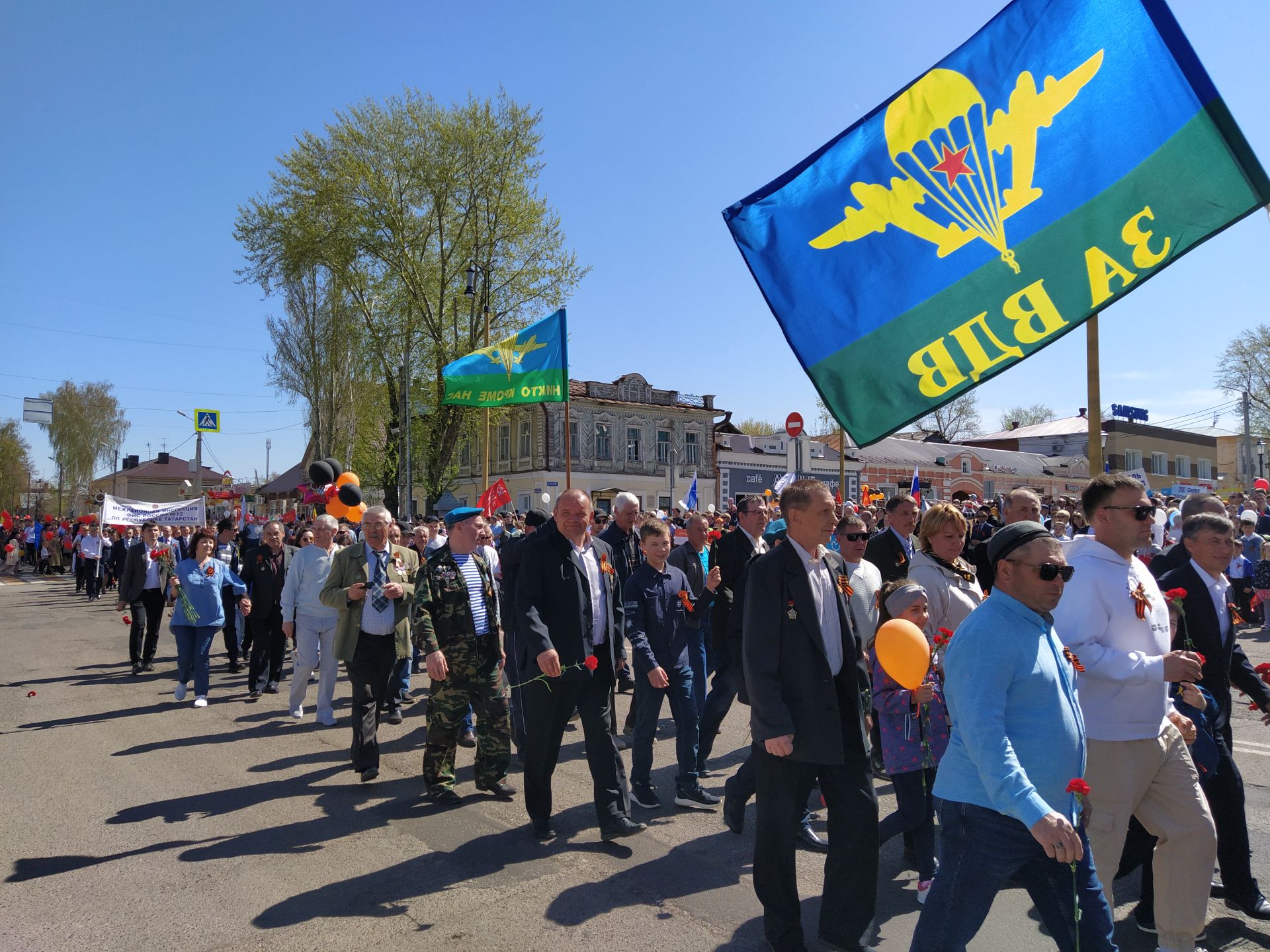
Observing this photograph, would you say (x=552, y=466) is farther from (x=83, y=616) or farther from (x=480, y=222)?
(x=83, y=616)

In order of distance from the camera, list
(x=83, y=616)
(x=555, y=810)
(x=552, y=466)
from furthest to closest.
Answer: (x=552, y=466), (x=83, y=616), (x=555, y=810)

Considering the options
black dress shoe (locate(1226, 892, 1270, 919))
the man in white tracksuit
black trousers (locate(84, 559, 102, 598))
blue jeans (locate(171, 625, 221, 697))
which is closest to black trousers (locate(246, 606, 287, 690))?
blue jeans (locate(171, 625, 221, 697))

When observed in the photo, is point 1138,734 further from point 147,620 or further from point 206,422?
point 206,422

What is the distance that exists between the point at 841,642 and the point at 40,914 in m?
4.03

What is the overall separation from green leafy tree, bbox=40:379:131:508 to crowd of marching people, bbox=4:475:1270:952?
75.4 metres

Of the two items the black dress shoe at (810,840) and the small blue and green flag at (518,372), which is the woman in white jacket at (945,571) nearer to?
the black dress shoe at (810,840)

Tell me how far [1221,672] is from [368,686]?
539cm

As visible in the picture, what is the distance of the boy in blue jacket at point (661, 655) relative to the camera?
19.4ft

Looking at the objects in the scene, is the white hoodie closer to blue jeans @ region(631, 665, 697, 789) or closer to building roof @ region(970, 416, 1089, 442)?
blue jeans @ region(631, 665, 697, 789)

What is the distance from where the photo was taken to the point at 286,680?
36.9 ft

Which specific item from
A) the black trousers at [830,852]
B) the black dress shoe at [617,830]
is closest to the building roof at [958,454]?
the black dress shoe at [617,830]

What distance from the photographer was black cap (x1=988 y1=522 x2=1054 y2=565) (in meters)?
2.92

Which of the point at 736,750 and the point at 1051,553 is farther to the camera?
the point at 736,750

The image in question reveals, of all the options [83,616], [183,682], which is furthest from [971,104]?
[83,616]
